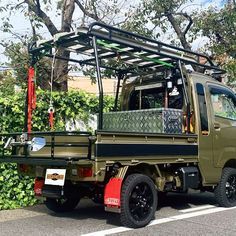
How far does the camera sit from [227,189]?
326 inches

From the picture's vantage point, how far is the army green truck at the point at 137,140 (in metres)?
6.26

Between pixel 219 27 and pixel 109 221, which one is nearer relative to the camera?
pixel 109 221

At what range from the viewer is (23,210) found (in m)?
8.03

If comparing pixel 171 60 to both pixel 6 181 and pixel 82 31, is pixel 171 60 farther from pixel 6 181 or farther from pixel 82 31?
pixel 6 181

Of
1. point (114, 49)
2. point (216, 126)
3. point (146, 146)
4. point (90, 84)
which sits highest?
point (90, 84)

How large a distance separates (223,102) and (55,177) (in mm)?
3842

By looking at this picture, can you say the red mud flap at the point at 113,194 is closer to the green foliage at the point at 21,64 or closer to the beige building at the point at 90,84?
the beige building at the point at 90,84

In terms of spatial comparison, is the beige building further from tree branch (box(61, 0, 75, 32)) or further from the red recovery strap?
the red recovery strap

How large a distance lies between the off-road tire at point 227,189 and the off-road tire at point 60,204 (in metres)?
2.54

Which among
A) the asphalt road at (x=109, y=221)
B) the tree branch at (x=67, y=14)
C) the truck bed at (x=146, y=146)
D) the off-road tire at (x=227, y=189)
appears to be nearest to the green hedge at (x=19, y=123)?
the asphalt road at (x=109, y=221)

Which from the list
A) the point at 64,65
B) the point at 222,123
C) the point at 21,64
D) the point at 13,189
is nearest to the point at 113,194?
the point at 13,189

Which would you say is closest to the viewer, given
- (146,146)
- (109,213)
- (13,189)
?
(146,146)

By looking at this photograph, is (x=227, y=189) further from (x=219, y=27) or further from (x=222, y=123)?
(x=219, y=27)

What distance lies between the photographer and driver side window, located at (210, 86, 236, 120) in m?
8.38
